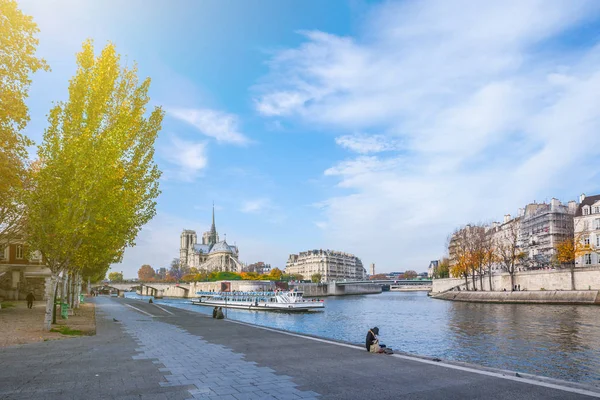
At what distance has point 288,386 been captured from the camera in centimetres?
1246

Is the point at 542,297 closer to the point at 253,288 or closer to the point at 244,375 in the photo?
the point at 244,375

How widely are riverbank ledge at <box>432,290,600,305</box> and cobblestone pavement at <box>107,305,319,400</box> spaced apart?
241 feet

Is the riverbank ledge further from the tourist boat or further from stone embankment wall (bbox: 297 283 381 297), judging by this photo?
stone embankment wall (bbox: 297 283 381 297)

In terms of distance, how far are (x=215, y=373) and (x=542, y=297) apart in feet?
267

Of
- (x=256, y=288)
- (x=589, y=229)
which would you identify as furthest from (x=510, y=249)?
(x=256, y=288)

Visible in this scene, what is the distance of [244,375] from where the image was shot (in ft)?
45.6

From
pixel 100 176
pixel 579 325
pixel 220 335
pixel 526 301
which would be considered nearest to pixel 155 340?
pixel 220 335

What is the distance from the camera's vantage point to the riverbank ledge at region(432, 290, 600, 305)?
72.2m

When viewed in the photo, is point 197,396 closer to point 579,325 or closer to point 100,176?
point 100,176

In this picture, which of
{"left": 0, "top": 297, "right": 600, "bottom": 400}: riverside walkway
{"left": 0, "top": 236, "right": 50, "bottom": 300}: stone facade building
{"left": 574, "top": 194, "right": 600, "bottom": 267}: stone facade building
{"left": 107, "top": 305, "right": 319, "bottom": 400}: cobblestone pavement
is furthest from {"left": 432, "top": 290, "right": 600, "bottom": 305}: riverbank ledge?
{"left": 0, "top": 236, "right": 50, "bottom": 300}: stone facade building

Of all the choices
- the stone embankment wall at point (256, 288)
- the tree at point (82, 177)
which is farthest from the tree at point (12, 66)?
Result: the stone embankment wall at point (256, 288)

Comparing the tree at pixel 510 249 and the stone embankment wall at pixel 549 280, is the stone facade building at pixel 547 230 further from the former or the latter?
the stone embankment wall at pixel 549 280

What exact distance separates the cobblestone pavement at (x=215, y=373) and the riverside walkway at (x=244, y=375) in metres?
0.03

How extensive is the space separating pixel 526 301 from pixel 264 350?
2992 inches
